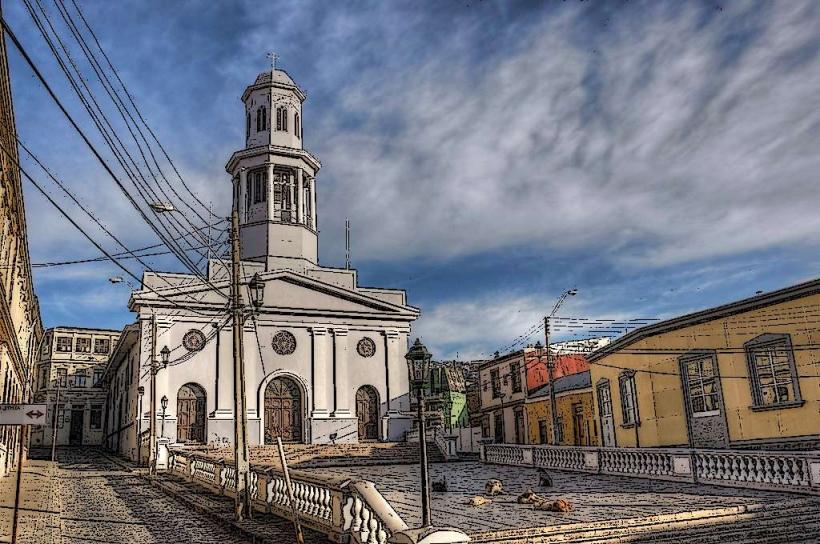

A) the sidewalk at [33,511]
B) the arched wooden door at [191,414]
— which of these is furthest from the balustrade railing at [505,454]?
the arched wooden door at [191,414]

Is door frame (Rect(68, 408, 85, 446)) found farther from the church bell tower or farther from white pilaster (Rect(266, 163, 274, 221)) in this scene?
white pilaster (Rect(266, 163, 274, 221))

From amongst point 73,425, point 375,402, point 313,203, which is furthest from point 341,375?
point 73,425

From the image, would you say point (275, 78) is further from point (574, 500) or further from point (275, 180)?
point (574, 500)

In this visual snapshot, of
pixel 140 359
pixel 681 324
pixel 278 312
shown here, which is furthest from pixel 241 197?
pixel 681 324

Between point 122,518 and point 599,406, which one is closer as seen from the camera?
point 122,518

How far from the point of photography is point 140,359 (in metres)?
34.4

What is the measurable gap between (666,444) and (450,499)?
934 centimetres

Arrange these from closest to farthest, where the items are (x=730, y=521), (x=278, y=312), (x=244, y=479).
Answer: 1. (x=730, y=521)
2. (x=244, y=479)
3. (x=278, y=312)

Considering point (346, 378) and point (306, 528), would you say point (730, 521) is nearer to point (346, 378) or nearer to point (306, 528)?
point (306, 528)

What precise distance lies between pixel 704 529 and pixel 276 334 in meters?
28.5

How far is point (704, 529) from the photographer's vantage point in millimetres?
11000

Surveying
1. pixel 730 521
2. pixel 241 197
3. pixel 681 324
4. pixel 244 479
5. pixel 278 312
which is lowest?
pixel 730 521

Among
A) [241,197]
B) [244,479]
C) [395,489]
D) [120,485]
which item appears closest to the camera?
[244,479]

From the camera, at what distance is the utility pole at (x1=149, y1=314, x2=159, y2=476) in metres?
24.6
